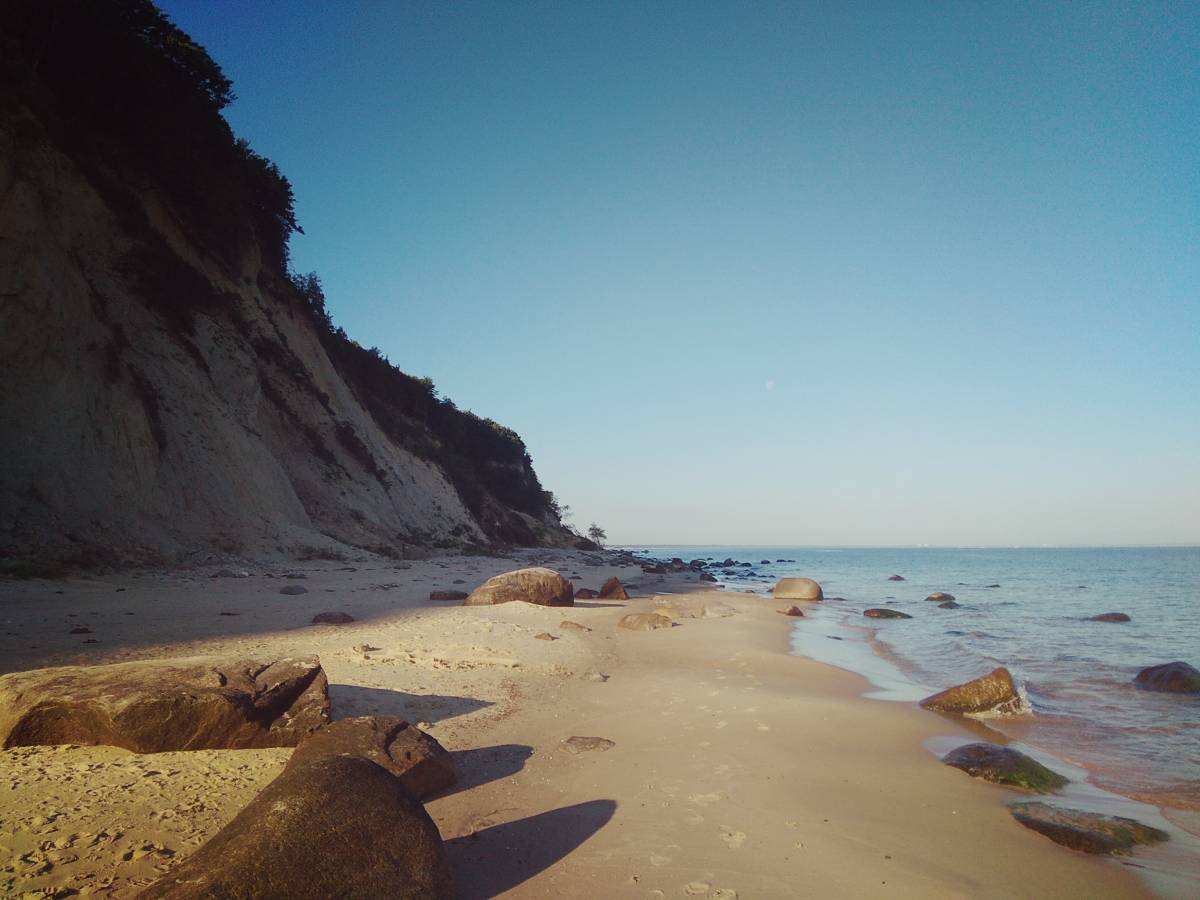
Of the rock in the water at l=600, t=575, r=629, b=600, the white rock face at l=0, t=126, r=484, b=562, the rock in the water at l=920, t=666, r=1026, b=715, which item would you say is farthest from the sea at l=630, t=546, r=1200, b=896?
the white rock face at l=0, t=126, r=484, b=562

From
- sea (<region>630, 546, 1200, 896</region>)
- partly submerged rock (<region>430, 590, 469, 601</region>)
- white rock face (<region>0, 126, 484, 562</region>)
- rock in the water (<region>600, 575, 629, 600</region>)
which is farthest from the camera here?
rock in the water (<region>600, 575, 629, 600</region>)

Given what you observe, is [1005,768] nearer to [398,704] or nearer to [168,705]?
[398,704]

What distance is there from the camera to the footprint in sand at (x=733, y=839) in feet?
11.9

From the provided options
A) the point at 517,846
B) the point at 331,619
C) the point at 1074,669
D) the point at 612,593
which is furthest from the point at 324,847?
the point at 612,593

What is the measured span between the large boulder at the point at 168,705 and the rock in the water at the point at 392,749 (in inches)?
19.6

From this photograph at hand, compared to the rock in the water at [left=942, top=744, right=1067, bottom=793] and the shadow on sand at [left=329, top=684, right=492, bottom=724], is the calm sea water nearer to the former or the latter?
the rock in the water at [left=942, top=744, right=1067, bottom=793]

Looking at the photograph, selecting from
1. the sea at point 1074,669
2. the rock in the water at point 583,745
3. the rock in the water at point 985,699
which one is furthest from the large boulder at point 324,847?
the rock in the water at point 985,699

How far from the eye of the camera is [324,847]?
2574 mm

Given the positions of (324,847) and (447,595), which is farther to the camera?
(447,595)

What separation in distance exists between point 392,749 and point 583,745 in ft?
6.37

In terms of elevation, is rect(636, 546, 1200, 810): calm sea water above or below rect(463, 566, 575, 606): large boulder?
below

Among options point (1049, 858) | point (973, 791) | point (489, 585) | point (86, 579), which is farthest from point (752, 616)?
point (86, 579)

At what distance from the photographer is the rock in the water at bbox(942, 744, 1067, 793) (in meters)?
5.12

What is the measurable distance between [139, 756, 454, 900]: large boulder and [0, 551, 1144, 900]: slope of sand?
504mm
